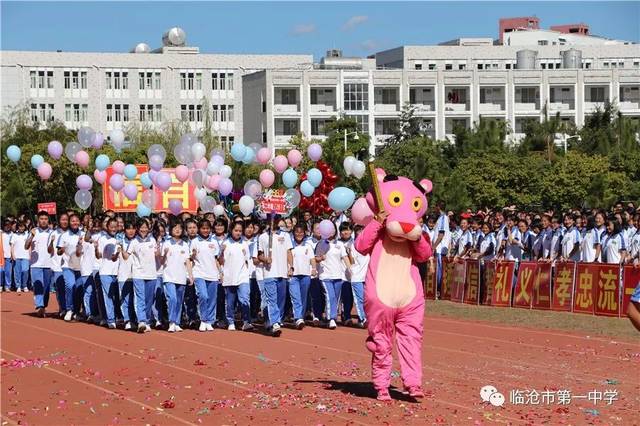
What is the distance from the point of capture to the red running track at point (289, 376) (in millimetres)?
11492

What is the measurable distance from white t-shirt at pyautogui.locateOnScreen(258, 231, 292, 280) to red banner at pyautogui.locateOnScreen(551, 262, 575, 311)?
5.40 m

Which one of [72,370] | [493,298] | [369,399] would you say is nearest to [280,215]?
[493,298]

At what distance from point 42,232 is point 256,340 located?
6.82 m

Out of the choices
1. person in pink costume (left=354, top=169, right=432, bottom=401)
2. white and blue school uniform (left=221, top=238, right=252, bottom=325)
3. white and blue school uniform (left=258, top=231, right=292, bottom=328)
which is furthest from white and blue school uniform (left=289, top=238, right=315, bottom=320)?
person in pink costume (left=354, top=169, right=432, bottom=401)

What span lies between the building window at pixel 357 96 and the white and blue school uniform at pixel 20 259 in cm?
5083

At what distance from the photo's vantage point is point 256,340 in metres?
18.2

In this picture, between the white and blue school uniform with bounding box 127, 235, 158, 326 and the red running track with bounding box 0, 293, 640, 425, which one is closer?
the red running track with bounding box 0, 293, 640, 425

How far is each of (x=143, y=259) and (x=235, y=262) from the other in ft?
4.97

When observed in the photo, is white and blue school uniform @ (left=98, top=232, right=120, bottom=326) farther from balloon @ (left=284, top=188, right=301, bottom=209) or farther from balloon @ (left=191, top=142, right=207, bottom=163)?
balloon @ (left=191, top=142, right=207, bottom=163)

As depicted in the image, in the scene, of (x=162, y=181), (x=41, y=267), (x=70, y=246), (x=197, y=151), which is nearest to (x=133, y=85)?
(x=197, y=151)

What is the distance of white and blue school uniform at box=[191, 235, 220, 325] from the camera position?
64.1ft

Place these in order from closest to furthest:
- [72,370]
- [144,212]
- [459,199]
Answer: [72,370] → [144,212] → [459,199]

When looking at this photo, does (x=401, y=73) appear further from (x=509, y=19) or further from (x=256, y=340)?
(x=256, y=340)

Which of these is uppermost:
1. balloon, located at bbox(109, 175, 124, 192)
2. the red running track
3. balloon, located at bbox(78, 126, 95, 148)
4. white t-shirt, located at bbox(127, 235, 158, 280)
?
balloon, located at bbox(78, 126, 95, 148)
